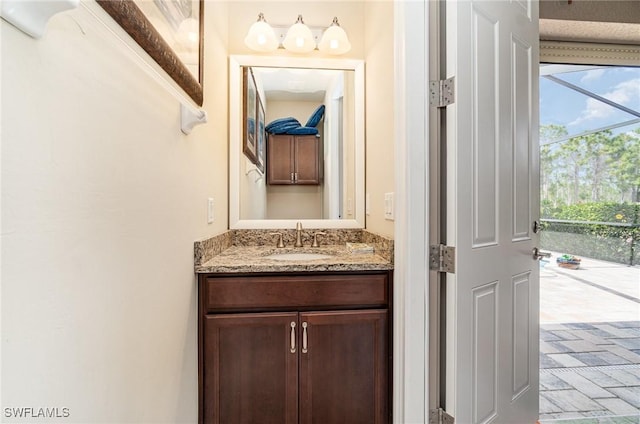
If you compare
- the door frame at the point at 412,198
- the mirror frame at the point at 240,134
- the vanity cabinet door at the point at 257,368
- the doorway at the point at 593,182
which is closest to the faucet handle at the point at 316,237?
the mirror frame at the point at 240,134

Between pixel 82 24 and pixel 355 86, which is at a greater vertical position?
pixel 355 86

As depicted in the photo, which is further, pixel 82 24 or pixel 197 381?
pixel 197 381

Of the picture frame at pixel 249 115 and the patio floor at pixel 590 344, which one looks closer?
the patio floor at pixel 590 344

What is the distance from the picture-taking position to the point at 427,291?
1.20 meters

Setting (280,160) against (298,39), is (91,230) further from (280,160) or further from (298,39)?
(298,39)

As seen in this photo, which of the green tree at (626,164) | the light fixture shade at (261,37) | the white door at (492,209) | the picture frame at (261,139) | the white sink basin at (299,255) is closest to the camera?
the white door at (492,209)

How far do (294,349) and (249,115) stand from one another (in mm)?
1415

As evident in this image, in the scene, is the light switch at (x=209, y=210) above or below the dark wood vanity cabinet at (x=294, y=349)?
above

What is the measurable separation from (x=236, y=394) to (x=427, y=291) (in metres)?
0.96

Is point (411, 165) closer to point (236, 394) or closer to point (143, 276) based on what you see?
point (143, 276)

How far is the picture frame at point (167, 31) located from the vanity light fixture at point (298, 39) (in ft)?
2.07

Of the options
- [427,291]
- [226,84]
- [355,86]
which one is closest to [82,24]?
[427,291]

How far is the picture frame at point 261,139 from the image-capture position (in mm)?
1980

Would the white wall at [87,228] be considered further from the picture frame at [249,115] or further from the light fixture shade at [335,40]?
the light fixture shade at [335,40]
